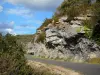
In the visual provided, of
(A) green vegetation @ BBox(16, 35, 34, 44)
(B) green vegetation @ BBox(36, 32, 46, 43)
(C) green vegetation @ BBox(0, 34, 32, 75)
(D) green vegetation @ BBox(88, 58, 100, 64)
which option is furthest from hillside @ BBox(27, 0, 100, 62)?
(C) green vegetation @ BBox(0, 34, 32, 75)

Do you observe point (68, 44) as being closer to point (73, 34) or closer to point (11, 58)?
point (73, 34)

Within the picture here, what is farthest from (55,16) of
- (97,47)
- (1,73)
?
(1,73)

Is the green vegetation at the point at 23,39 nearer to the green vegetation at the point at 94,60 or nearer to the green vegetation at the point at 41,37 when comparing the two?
the green vegetation at the point at 41,37

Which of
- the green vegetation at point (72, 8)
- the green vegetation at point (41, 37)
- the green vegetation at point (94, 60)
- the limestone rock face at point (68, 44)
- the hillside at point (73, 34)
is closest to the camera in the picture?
the green vegetation at point (94, 60)

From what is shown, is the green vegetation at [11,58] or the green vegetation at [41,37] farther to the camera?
the green vegetation at [41,37]

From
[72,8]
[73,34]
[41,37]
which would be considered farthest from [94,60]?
[41,37]

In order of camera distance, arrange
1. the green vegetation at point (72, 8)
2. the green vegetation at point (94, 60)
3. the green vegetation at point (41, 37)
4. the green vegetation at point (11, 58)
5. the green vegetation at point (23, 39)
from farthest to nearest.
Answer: the green vegetation at point (41, 37)
the green vegetation at point (72, 8)
the green vegetation at point (94, 60)
the green vegetation at point (23, 39)
the green vegetation at point (11, 58)

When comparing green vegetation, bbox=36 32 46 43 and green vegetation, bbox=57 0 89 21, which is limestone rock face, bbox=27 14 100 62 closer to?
green vegetation, bbox=36 32 46 43

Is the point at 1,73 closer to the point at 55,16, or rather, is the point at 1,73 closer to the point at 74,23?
the point at 74,23

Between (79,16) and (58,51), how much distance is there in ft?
14.4

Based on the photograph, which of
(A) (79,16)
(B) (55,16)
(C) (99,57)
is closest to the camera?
(C) (99,57)

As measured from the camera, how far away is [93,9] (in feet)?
105

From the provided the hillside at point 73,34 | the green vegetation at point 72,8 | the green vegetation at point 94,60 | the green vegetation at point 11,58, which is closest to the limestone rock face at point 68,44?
the hillside at point 73,34

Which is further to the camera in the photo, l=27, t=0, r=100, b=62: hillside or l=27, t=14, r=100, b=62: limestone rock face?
l=27, t=0, r=100, b=62: hillside
